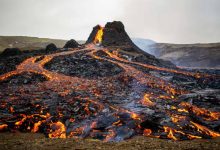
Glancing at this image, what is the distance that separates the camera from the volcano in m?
13.9

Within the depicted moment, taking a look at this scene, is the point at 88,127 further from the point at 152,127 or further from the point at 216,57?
the point at 216,57

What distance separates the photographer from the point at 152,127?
13930 mm

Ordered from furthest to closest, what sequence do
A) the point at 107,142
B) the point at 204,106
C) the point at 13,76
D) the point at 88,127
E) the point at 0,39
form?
1. the point at 0,39
2. the point at 13,76
3. the point at 204,106
4. the point at 88,127
5. the point at 107,142

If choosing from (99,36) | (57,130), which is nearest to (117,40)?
(99,36)

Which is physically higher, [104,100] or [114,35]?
[114,35]

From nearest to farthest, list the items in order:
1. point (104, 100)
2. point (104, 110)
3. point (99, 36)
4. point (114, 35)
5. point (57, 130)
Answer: point (57, 130) < point (104, 110) < point (104, 100) < point (114, 35) < point (99, 36)

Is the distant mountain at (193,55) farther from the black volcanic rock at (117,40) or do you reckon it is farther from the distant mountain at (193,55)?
the black volcanic rock at (117,40)

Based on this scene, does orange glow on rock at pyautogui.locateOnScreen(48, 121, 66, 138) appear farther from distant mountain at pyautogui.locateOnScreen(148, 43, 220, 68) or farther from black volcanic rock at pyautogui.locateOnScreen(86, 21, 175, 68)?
distant mountain at pyautogui.locateOnScreen(148, 43, 220, 68)

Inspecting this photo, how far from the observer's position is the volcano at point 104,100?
1391 centimetres

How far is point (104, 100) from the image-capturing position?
19656 millimetres

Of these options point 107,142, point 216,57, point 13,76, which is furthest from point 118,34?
point 216,57

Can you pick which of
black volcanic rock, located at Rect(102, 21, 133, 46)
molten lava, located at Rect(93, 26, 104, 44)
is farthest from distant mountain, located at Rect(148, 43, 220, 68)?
molten lava, located at Rect(93, 26, 104, 44)

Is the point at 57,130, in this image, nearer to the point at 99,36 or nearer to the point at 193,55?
the point at 99,36

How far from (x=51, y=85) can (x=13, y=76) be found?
23.2ft
